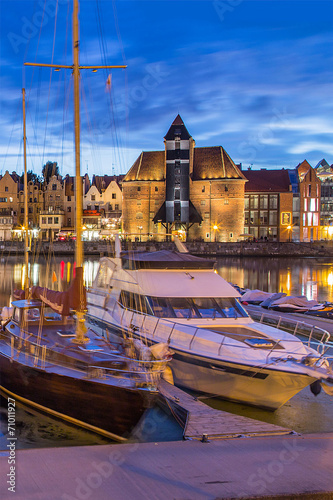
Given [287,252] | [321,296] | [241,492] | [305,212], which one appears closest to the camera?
[241,492]

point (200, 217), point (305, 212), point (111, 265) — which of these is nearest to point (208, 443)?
point (111, 265)

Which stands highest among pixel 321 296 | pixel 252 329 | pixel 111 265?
pixel 111 265

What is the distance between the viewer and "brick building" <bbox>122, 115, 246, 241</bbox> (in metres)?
83.3

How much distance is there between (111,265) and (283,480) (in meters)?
10.5

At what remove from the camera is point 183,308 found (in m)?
12.4

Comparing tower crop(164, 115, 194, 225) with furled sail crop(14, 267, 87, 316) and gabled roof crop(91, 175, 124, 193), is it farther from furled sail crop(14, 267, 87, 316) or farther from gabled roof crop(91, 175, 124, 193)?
furled sail crop(14, 267, 87, 316)

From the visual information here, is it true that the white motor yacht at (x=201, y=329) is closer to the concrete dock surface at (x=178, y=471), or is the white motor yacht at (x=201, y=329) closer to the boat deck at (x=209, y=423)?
the boat deck at (x=209, y=423)

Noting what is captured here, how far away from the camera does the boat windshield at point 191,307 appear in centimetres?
1230

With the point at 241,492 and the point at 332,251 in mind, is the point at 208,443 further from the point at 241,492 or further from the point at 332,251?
the point at 332,251

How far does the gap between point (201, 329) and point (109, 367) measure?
9.77 feet

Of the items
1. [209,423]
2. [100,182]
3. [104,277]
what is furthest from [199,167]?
[209,423]

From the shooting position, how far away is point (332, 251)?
83250 millimetres

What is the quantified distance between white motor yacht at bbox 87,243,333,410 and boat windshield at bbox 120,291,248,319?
26mm

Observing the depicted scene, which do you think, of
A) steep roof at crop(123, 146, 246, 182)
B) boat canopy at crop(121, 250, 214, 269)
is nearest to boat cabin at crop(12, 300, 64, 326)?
boat canopy at crop(121, 250, 214, 269)
